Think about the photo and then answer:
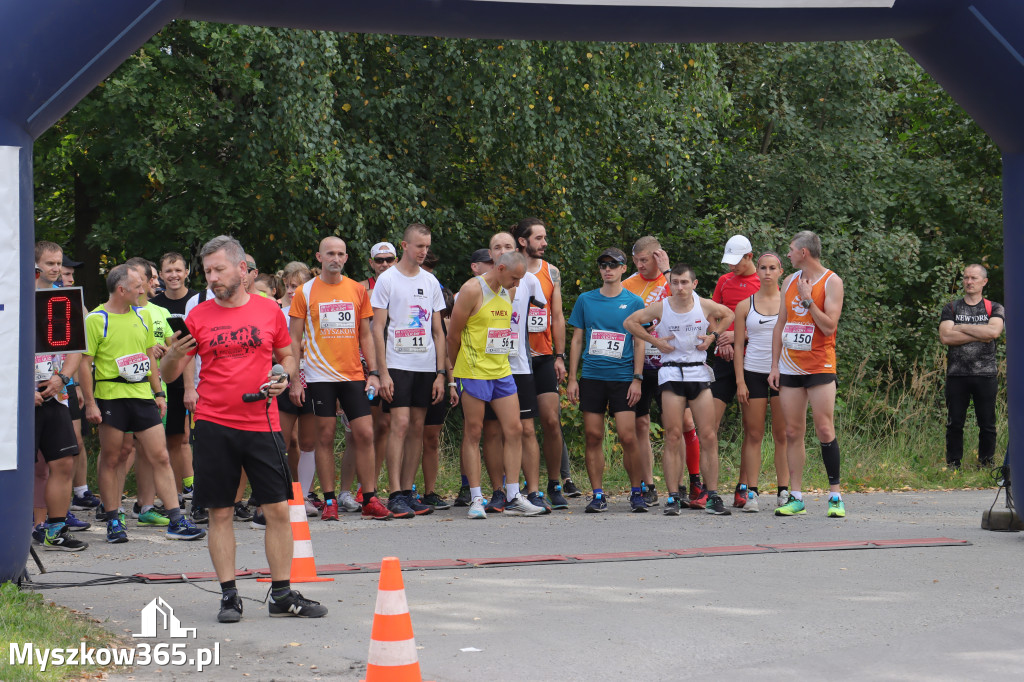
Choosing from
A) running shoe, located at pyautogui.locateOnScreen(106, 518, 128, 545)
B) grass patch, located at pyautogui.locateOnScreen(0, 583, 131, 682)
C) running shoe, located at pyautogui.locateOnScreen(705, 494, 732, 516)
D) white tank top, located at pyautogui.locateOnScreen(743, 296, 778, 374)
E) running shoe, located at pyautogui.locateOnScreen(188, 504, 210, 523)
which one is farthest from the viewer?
white tank top, located at pyautogui.locateOnScreen(743, 296, 778, 374)

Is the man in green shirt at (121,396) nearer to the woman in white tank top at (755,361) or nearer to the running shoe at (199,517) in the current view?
the running shoe at (199,517)

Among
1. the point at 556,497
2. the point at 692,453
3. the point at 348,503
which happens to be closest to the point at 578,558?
the point at 556,497

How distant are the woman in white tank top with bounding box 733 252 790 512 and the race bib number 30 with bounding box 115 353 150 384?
16.1 feet

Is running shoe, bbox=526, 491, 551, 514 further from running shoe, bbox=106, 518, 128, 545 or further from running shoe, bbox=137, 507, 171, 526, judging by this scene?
running shoe, bbox=106, 518, 128, 545

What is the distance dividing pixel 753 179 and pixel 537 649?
49.7 ft

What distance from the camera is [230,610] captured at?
590 centimetres

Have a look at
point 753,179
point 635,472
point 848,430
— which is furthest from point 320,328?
point 753,179

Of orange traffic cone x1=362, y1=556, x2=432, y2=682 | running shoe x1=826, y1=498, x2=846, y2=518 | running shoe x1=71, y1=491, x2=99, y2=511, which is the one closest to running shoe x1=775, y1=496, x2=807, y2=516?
running shoe x1=826, y1=498, x2=846, y2=518

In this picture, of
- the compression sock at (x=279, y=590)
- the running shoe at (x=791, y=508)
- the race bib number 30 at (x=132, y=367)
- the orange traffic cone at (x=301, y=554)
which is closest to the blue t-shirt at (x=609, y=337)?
the running shoe at (x=791, y=508)

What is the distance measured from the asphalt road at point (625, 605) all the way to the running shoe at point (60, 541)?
0.78 ft

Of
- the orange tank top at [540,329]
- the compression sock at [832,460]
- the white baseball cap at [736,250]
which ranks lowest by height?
the compression sock at [832,460]

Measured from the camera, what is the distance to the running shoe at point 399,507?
31.2ft

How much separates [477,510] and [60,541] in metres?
3.15

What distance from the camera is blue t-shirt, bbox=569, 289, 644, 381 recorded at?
33.1 feet
